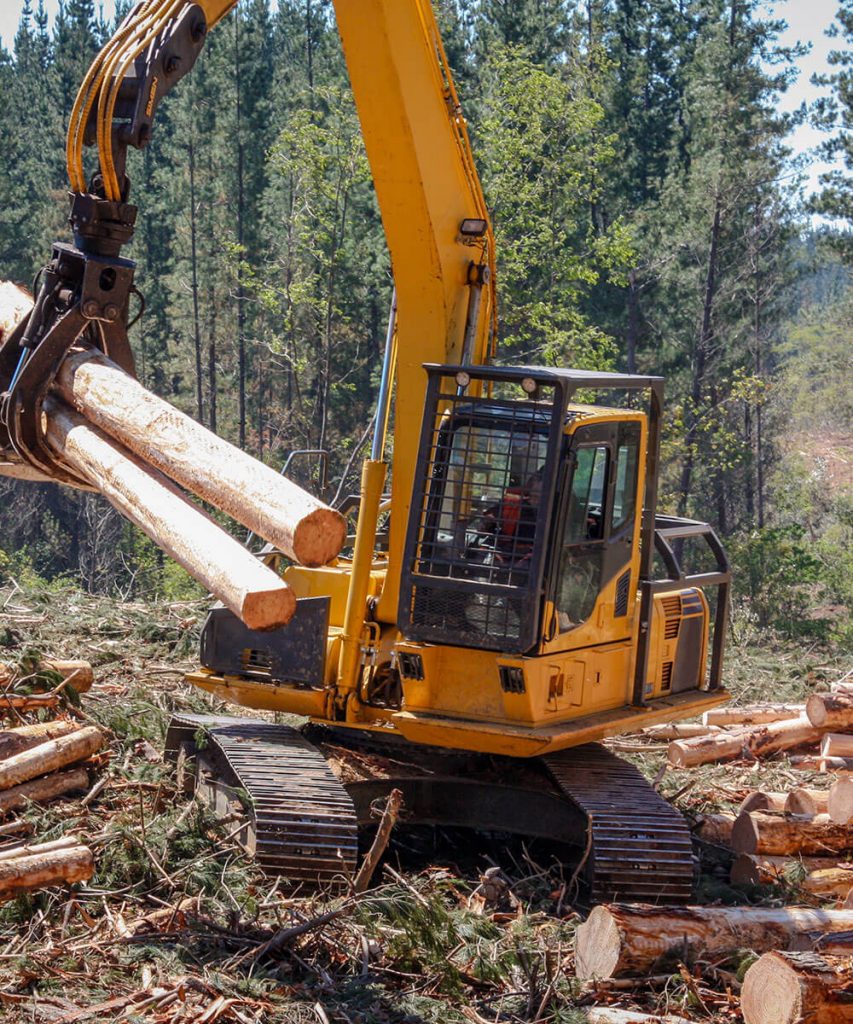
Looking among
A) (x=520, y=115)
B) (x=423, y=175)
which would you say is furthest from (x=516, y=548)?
(x=520, y=115)

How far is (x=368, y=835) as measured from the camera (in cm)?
866

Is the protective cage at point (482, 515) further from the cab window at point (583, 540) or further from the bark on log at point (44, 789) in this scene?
the bark on log at point (44, 789)

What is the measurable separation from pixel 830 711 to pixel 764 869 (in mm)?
3492

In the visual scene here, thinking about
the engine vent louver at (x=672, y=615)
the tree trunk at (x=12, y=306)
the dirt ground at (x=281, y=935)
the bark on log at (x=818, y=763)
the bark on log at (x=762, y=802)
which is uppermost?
the tree trunk at (x=12, y=306)

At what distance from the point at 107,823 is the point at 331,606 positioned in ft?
6.43

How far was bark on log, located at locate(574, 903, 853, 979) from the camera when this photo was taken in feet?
21.2

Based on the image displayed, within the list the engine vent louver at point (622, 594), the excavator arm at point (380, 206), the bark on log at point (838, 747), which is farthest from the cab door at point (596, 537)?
the bark on log at point (838, 747)

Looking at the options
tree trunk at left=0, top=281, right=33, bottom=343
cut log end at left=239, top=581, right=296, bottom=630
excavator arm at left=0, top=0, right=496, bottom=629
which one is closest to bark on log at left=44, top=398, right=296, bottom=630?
cut log end at left=239, top=581, right=296, bottom=630

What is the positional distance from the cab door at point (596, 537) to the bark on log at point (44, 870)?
2767mm

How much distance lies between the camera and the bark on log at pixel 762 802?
9.45 metres

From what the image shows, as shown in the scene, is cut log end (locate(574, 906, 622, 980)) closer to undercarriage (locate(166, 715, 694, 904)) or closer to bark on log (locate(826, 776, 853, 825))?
undercarriage (locate(166, 715, 694, 904))

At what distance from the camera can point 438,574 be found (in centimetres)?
772

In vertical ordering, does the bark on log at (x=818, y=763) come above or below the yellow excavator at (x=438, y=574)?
below

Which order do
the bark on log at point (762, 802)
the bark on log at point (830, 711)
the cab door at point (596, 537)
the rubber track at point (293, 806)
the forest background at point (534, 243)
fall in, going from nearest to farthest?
the rubber track at point (293, 806)
the cab door at point (596, 537)
the bark on log at point (762, 802)
the bark on log at point (830, 711)
the forest background at point (534, 243)
